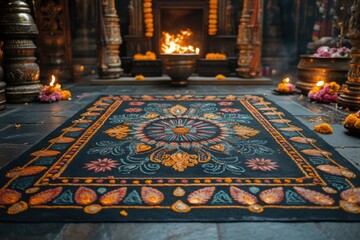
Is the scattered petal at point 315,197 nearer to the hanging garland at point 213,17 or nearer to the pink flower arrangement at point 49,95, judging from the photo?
the pink flower arrangement at point 49,95

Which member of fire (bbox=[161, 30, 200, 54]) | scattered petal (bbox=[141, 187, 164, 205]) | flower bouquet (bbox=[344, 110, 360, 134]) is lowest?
scattered petal (bbox=[141, 187, 164, 205])

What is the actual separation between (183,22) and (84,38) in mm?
2775

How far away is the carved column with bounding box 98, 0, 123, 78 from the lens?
283 inches

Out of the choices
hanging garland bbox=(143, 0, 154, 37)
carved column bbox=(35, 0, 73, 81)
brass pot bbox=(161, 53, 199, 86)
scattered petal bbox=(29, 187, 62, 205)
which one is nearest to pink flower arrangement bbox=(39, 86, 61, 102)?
brass pot bbox=(161, 53, 199, 86)

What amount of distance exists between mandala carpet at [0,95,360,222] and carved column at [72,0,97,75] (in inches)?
226

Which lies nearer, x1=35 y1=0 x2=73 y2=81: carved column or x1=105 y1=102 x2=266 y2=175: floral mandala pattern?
x1=105 y1=102 x2=266 y2=175: floral mandala pattern

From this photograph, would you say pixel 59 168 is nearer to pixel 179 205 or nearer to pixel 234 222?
pixel 179 205

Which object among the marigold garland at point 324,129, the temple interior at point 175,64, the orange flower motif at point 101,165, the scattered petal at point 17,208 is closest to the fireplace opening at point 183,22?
the temple interior at point 175,64

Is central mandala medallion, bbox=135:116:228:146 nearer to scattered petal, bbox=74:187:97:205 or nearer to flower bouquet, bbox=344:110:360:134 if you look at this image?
scattered petal, bbox=74:187:97:205

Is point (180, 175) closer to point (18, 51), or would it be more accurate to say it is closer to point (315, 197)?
point (315, 197)

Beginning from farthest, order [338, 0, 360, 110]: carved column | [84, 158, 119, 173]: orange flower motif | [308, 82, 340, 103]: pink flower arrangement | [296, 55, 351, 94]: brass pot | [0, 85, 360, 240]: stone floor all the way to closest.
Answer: [296, 55, 351, 94]: brass pot < [308, 82, 340, 103]: pink flower arrangement < [338, 0, 360, 110]: carved column < [84, 158, 119, 173]: orange flower motif < [0, 85, 360, 240]: stone floor

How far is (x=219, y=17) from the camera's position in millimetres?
8680

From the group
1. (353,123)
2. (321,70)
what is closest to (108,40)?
(321,70)

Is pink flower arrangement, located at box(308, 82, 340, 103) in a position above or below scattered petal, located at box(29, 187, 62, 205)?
above
